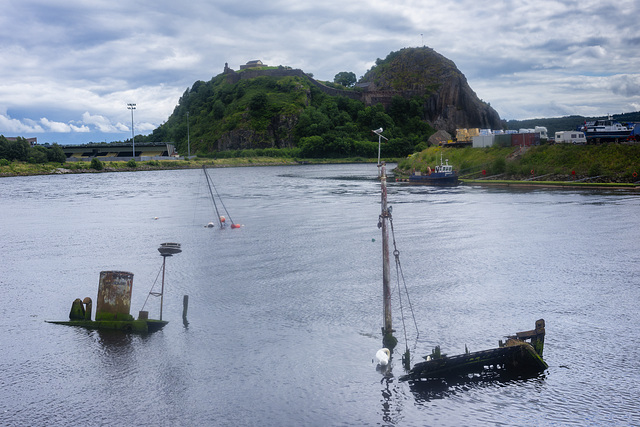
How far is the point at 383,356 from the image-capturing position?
59.2 ft

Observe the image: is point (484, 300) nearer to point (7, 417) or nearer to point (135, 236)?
point (7, 417)

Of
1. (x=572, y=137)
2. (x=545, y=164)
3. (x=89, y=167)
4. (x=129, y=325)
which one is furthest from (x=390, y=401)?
(x=89, y=167)

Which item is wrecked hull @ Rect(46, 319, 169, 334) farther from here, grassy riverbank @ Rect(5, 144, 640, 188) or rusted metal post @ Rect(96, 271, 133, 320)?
grassy riverbank @ Rect(5, 144, 640, 188)

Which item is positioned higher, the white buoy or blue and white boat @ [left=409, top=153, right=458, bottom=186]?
blue and white boat @ [left=409, top=153, right=458, bottom=186]

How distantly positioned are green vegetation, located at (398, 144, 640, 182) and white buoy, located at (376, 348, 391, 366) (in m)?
75.9

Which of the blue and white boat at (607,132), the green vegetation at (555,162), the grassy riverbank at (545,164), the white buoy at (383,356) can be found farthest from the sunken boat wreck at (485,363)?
the blue and white boat at (607,132)

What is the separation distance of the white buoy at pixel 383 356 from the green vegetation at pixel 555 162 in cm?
7590

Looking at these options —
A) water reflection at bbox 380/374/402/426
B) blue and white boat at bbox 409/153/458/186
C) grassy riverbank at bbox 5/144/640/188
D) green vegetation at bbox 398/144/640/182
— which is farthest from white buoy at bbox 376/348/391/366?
blue and white boat at bbox 409/153/458/186

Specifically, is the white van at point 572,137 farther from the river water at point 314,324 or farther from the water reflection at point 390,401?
the water reflection at point 390,401

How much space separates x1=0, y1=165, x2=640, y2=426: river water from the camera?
1591 centimetres

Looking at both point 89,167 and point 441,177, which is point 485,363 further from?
point 89,167

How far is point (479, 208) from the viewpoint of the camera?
198ft

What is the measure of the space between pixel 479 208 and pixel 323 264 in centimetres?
3266

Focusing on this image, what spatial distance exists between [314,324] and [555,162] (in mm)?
79302
